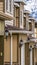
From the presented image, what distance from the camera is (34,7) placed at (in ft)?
126

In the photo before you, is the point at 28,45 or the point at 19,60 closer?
the point at 19,60

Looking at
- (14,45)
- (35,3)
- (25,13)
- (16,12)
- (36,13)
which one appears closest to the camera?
(14,45)

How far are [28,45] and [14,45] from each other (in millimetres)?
6680

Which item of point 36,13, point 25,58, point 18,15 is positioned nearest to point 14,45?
point 18,15

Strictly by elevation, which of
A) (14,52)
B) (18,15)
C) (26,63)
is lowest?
(26,63)

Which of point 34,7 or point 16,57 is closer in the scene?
point 16,57

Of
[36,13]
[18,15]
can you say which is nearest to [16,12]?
[18,15]

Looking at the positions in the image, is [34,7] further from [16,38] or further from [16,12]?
[16,38]

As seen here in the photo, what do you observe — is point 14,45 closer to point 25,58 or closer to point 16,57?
point 16,57

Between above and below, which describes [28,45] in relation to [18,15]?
below

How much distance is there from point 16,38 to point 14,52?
897 millimetres

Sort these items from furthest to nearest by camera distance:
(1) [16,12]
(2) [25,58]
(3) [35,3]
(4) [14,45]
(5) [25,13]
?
(3) [35,3] < (5) [25,13] < (2) [25,58] < (1) [16,12] < (4) [14,45]

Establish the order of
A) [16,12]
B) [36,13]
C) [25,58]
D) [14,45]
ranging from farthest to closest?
[36,13] < [25,58] < [16,12] < [14,45]

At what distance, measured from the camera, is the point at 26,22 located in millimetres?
29906
